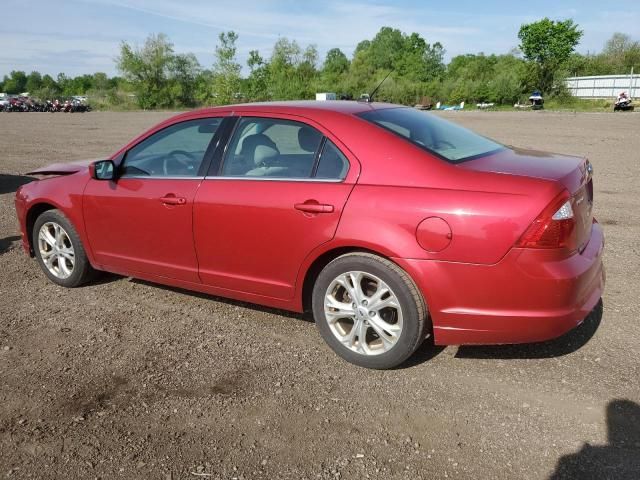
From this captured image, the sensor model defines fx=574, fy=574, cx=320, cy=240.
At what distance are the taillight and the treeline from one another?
2236 inches

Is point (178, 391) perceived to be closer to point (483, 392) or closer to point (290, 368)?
point (290, 368)

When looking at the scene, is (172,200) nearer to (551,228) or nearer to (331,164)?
(331,164)

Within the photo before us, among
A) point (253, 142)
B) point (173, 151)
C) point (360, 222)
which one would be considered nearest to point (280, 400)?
point (360, 222)

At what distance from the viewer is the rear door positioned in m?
3.58

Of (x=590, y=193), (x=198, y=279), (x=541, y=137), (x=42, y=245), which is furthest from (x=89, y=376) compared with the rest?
(x=541, y=137)

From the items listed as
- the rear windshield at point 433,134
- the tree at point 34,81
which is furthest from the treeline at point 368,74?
the tree at point 34,81

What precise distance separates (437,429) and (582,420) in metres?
0.77

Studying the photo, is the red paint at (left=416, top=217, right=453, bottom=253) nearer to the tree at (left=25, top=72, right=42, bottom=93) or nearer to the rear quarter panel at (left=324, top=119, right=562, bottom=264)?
the rear quarter panel at (left=324, top=119, right=562, bottom=264)

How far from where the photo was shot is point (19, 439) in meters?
3.01

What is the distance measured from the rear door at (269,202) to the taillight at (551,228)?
1.07m

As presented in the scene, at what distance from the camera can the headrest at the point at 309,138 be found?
12.3ft

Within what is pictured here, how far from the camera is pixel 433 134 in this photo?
3.86 metres

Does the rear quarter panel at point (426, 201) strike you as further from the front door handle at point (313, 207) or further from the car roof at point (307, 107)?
the car roof at point (307, 107)

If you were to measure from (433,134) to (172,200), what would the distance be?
1.91 metres
